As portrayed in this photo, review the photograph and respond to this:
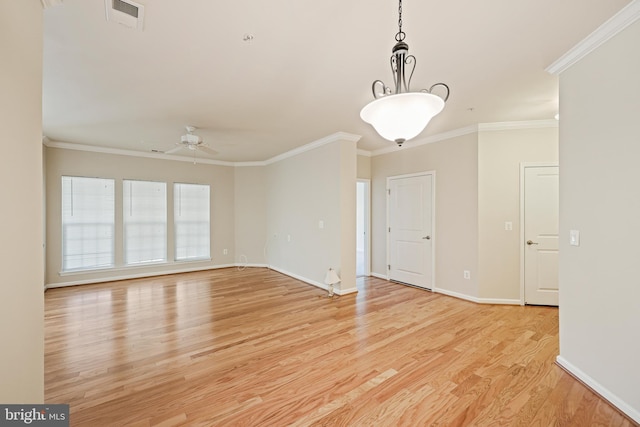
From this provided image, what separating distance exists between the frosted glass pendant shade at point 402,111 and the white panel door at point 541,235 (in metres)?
3.46

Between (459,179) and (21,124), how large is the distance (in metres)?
4.61

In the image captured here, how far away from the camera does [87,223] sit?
511cm

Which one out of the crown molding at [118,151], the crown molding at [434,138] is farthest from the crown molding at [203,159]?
the crown molding at [434,138]

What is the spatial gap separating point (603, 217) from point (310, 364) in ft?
8.34

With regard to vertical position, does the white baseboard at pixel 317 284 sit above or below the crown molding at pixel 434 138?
below

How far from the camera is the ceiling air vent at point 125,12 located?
1658 mm

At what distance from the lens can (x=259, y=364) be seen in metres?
→ 2.43

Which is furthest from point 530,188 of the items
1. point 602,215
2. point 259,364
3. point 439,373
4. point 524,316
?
point 259,364

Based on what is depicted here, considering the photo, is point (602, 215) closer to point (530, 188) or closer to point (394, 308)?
point (530, 188)

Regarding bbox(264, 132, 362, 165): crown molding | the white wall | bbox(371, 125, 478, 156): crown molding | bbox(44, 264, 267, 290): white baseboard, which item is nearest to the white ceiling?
bbox(371, 125, 478, 156): crown molding

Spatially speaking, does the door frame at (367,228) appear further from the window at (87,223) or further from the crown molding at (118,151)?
the window at (87,223)

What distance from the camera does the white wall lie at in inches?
175

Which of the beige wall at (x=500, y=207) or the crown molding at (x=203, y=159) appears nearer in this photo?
the beige wall at (x=500, y=207)

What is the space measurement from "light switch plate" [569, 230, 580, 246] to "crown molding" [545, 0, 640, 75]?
4.50 feet
